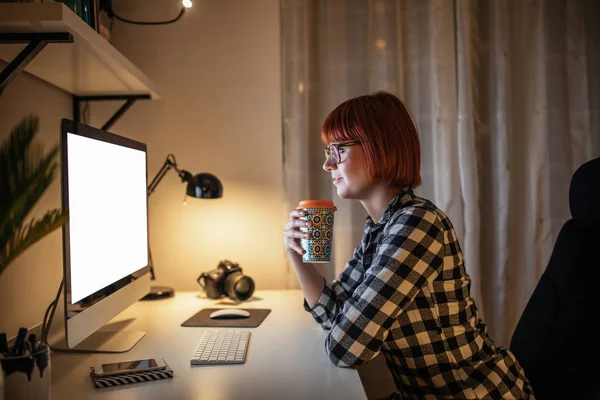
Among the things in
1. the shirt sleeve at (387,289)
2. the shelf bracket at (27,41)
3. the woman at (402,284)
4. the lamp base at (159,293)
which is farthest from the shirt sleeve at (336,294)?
the shelf bracket at (27,41)

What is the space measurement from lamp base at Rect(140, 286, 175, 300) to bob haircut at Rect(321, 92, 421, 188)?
2.93ft

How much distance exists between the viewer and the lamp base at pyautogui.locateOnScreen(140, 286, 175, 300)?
1752 millimetres

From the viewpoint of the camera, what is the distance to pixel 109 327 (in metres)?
1.38

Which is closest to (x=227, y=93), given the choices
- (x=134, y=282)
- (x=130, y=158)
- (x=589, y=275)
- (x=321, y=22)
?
(x=321, y=22)

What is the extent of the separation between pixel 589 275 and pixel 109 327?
1.19 metres

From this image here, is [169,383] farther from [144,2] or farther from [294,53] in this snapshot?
[144,2]

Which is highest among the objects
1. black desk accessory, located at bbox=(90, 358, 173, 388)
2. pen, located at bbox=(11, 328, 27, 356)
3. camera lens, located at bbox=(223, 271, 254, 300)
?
pen, located at bbox=(11, 328, 27, 356)

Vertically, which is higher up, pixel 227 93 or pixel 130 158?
pixel 227 93

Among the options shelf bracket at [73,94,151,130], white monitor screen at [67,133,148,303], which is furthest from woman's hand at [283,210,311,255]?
shelf bracket at [73,94,151,130]

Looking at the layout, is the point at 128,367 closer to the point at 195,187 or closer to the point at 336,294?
the point at 336,294

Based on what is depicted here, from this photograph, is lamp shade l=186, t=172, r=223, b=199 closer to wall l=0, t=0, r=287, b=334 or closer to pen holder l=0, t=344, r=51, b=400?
wall l=0, t=0, r=287, b=334

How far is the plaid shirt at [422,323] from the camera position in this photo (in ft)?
3.36

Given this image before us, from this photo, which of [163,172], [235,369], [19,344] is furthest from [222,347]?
[163,172]

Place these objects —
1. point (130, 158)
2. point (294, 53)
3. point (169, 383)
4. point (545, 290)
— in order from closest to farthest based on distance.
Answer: point (169, 383), point (545, 290), point (130, 158), point (294, 53)
